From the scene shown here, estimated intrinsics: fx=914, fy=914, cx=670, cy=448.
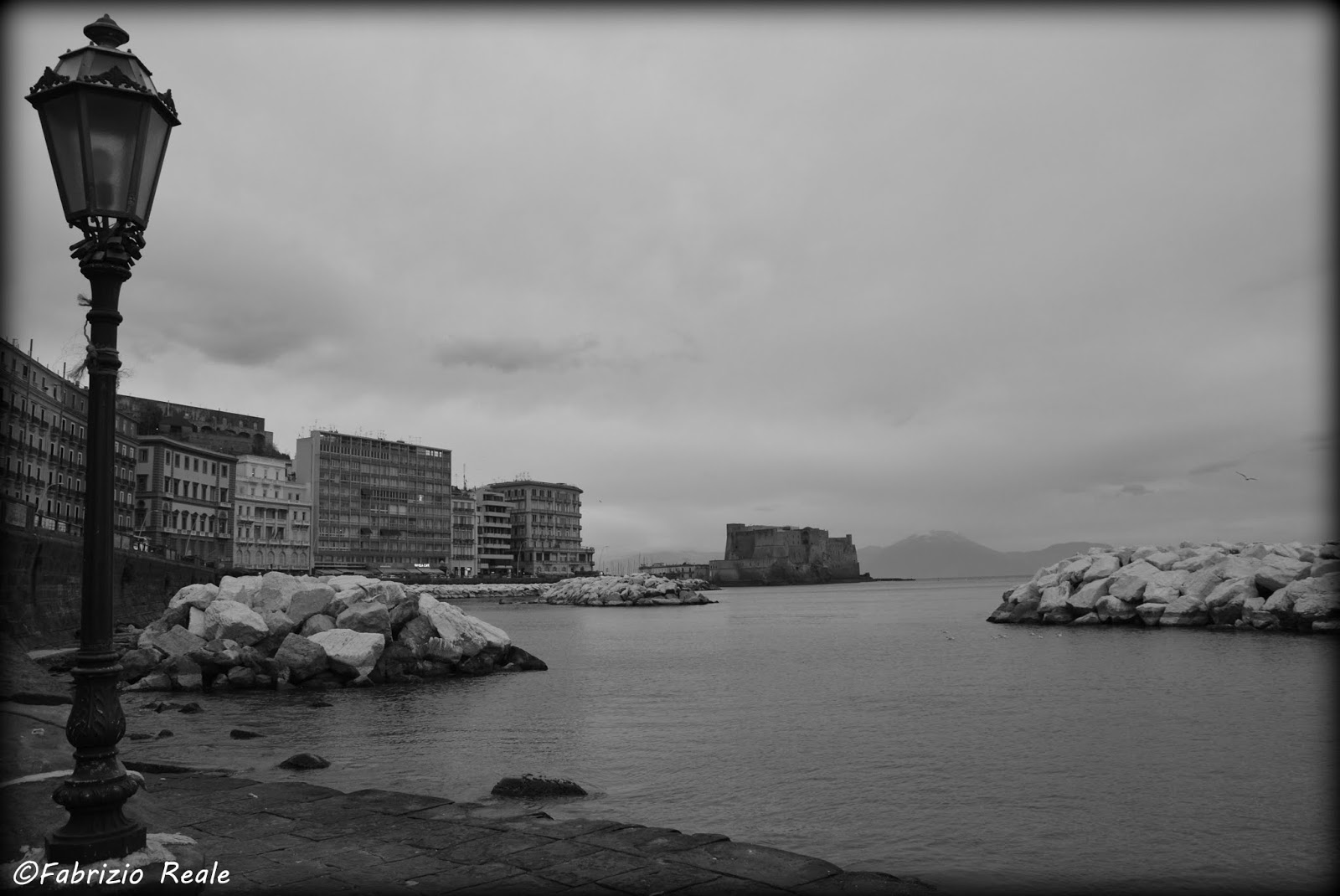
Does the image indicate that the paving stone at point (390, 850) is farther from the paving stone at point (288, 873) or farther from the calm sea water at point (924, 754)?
the calm sea water at point (924, 754)

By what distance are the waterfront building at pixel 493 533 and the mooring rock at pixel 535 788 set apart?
163235 millimetres

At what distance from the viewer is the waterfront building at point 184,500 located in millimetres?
91438

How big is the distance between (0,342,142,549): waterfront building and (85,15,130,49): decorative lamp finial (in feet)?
209

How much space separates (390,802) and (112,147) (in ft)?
22.9

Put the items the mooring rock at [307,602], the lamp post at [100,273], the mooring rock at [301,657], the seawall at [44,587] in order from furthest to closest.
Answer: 1. the mooring rock at [307,602]
2. the seawall at [44,587]
3. the mooring rock at [301,657]
4. the lamp post at [100,273]

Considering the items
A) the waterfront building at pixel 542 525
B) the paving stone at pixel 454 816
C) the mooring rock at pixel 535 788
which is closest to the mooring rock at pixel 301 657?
the mooring rock at pixel 535 788

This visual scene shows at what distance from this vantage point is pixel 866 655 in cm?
4547

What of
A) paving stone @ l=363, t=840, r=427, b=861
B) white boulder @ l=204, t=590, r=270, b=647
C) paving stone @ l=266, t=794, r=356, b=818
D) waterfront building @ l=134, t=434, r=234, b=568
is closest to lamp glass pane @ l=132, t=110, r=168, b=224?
paving stone @ l=363, t=840, r=427, b=861

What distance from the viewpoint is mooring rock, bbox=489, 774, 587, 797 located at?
1300cm

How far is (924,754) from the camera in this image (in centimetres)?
1942

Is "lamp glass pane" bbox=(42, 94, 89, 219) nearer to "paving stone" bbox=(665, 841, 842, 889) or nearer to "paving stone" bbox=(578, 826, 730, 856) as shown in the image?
"paving stone" bbox=(578, 826, 730, 856)

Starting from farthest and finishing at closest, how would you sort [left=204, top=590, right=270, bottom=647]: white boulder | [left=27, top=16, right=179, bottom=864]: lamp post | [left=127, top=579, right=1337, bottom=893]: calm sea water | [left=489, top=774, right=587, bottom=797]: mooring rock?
[left=204, top=590, right=270, bottom=647]: white boulder
[left=489, top=774, right=587, bottom=797]: mooring rock
[left=127, top=579, right=1337, bottom=893]: calm sea water
[left=27, top=16, right=179, bottom=864]: lamp post

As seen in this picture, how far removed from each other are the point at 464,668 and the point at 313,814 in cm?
2844

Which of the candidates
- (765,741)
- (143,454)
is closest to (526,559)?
(143,454)
